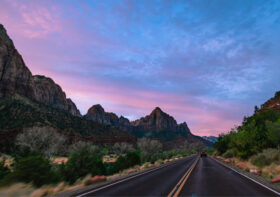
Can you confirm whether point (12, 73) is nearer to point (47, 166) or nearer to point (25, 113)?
point (25, 113)

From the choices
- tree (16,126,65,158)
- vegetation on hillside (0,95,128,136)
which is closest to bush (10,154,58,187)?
tree (16,126,65,158)

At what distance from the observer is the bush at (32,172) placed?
10.8 metres

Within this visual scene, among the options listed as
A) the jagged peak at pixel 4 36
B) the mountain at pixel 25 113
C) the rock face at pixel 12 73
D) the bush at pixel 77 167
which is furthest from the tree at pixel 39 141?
the jagged peak at pixel 4 36

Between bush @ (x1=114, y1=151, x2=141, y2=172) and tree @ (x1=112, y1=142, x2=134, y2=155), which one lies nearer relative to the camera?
bush @ (x1=114, y1=151, x2=141, y2=172)

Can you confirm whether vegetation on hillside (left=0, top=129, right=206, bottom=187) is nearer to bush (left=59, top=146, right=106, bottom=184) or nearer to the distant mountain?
bush (left=59, top=146, right=106, bottom=184)

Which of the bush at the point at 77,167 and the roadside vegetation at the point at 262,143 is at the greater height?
the roadside vegetation at the point at 262,143

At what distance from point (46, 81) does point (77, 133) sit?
108 meters

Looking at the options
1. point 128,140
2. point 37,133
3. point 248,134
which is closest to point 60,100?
point 128,140

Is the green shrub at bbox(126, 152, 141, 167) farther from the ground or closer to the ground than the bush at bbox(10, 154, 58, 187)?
farther from the ground

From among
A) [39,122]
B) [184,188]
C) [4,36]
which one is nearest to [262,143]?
[184,188]

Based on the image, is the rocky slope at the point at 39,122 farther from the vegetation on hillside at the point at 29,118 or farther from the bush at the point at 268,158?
the bush at the point at 268,158

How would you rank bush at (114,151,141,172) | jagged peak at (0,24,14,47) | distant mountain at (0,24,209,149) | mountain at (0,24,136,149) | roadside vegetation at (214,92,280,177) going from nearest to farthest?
roadside vegetation at (214,92,280,177) → bush at (114,151,141,172) → mountain at (0,24,136,149) → distant mountain at (0,24,209,149) → jagged peak at (0,24,14,47)

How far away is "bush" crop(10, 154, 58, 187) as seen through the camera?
10781 millimetres

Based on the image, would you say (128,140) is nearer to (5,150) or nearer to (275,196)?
(5,150)
